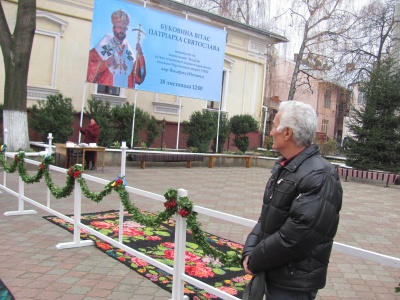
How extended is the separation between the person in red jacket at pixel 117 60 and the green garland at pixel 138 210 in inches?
263

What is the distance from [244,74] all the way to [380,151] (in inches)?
313

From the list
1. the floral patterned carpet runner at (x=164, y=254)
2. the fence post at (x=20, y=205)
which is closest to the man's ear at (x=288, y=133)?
the floral patterned carpet runner at (x=164, y=254)

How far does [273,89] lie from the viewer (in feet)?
123

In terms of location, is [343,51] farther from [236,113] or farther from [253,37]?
[236,113]

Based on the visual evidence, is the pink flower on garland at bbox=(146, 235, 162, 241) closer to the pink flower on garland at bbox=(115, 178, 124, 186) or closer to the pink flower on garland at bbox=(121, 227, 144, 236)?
the pink flower on garland at bbox=(121, 227, 144, 236)

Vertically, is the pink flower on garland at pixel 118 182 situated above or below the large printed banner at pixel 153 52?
below

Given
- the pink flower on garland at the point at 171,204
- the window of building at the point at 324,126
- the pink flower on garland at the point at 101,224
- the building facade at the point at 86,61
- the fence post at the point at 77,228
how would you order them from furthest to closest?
the window of building at the point at 324,126
the building facade at the point at 86,61
the pink flower on garland at the point at 101,224
the fence post at the point at 77,228
the pink flower on garland at the point at 171,204

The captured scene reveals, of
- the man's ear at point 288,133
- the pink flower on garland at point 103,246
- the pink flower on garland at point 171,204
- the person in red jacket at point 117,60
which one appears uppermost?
the person in red jacket at point 117,60

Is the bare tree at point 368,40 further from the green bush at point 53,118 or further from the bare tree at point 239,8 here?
the green bush at point 53,118

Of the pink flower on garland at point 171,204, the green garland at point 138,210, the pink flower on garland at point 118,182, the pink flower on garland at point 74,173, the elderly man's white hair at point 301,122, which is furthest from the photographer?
the pink flower on garland at point 74,173

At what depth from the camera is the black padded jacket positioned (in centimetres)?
191

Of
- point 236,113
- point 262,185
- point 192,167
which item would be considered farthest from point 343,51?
point 262,185

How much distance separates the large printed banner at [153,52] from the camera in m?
13.1

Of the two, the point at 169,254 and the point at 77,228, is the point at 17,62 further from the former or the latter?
the point at 169,254
